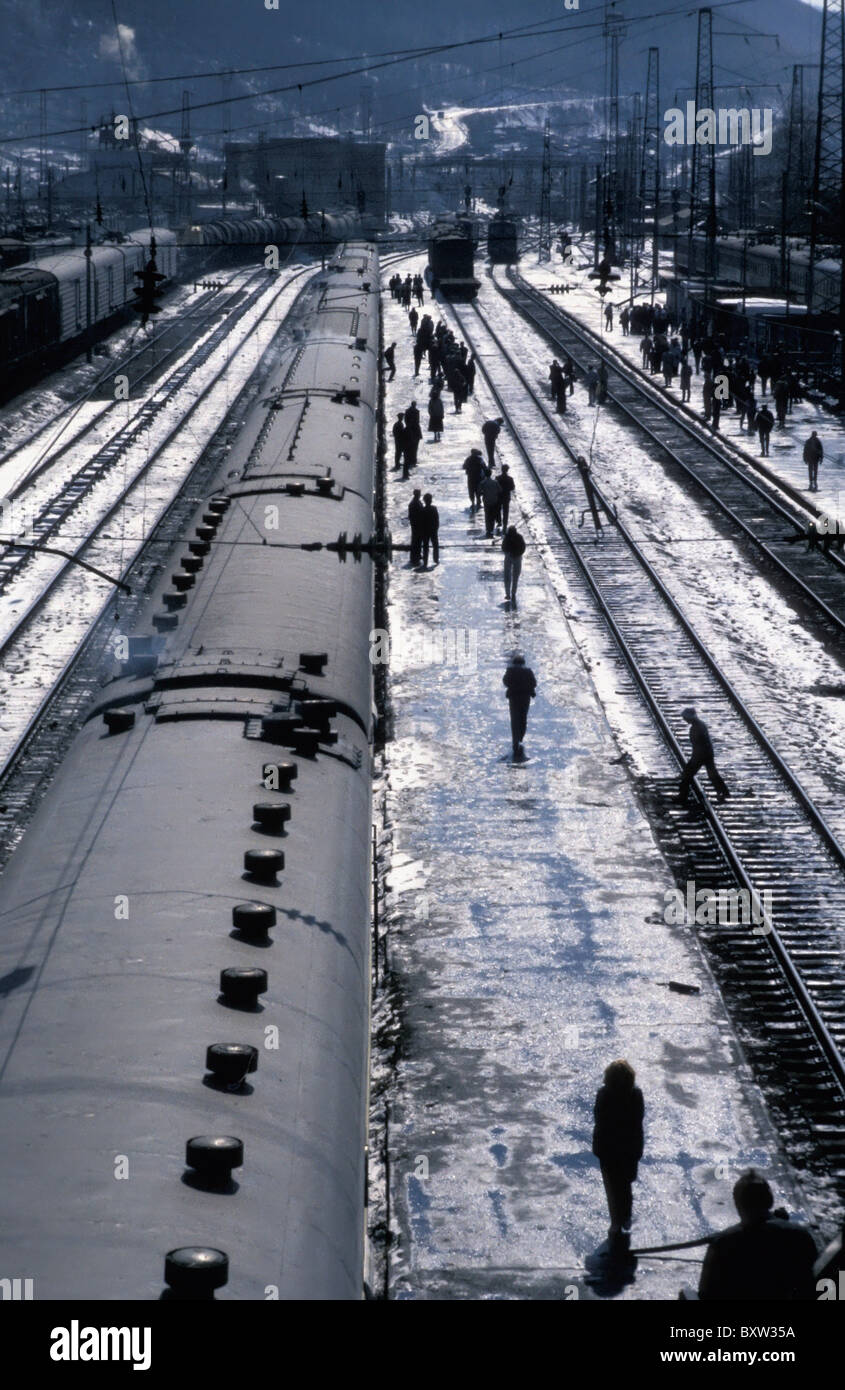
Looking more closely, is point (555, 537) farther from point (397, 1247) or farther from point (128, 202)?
point (128, 202)

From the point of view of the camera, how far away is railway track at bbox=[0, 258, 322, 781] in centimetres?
1925

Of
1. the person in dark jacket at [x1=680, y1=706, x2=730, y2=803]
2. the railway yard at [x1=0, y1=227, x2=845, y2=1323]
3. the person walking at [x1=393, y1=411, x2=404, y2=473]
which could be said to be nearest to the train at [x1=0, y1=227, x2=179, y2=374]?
the person walking at [x1=393, y1=411, x2=404, y2=473]

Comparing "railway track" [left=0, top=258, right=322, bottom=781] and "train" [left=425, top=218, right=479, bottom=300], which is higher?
"train" [left=425, top=218, right=479, bottom=300]

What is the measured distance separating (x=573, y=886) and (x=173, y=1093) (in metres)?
9.01

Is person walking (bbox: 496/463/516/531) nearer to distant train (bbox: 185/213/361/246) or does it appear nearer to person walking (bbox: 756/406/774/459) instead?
person walking (bbox: 756/406/774/459)

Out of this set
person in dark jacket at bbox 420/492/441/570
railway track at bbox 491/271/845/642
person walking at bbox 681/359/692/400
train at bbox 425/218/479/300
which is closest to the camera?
person in dark jacket at bbox 420/492/441/570

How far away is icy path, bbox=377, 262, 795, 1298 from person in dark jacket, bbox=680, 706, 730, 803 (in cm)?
66

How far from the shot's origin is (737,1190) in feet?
21.7

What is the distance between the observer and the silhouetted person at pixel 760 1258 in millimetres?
6430

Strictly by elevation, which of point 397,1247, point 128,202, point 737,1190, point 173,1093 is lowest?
point 397,1247

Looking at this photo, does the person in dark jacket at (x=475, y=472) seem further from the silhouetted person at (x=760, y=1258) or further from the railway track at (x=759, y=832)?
the silhouetted person at (x=760, y=1258)

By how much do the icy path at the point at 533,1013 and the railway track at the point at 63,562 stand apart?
162 inches

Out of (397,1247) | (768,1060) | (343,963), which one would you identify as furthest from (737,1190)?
(768,1060)

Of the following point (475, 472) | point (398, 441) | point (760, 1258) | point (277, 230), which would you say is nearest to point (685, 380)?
point (398, 441)
